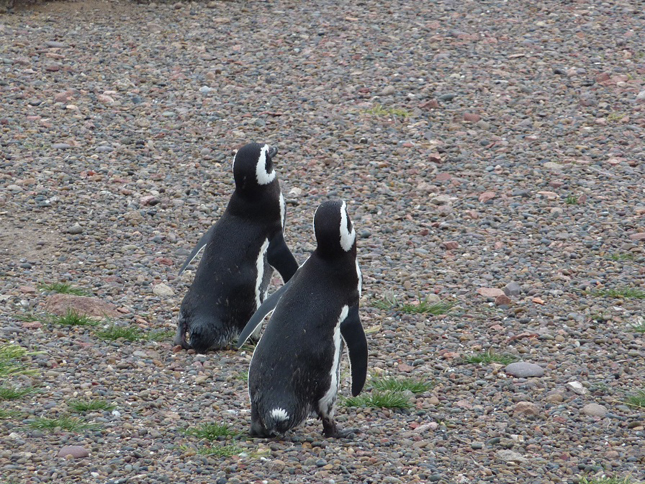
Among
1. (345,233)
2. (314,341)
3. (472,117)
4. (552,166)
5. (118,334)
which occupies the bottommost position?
(118,334)

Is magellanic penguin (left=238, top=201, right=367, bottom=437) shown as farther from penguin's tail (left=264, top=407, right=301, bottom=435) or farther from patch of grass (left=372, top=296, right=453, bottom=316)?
patch of grass (left=372, top=296, right=453, bottom=316)

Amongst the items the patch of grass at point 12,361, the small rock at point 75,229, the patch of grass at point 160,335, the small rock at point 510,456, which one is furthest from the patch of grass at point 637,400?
the small rock at point 75,229

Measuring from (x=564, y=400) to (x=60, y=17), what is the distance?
299 inches

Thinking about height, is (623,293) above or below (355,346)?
below

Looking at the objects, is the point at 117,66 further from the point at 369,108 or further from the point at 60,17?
the point at 369,108

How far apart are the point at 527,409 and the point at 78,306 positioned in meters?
2.56

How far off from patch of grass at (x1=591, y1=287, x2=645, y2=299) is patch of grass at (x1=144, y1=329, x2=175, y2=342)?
255cm

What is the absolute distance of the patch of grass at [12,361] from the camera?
458 cm

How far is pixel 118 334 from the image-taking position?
17.0 feet

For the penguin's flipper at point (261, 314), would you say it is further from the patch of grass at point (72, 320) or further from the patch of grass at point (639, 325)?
the patch of grass at point (639, 325)

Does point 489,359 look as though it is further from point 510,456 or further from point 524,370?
point 510,456

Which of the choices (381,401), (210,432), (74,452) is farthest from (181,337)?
(74,452)

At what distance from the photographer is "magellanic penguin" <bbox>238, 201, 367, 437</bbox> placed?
13.6 feet

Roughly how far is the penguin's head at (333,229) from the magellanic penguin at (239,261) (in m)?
0.99
